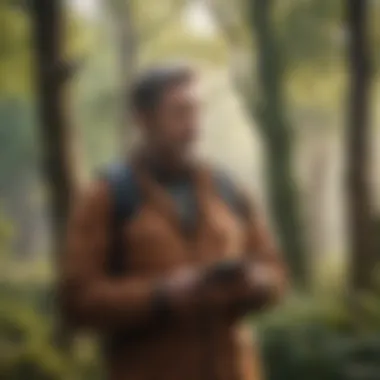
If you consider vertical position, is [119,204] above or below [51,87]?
below

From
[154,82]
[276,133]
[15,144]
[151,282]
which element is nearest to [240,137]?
[276,133]

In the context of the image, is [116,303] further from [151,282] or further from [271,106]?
[271,106]

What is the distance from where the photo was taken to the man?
71.0 inches

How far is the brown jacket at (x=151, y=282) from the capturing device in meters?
1.80

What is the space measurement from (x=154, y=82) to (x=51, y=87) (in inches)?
7.4

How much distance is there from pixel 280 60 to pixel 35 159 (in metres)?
0.47

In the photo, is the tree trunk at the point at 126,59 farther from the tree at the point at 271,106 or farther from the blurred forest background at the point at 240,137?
the tree at the point at 271,106

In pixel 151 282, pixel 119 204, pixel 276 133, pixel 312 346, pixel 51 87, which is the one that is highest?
pixel 51 87

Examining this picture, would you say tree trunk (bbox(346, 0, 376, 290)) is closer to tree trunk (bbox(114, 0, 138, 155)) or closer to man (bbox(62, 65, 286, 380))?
man (bbox(62, 65, 286, 380))

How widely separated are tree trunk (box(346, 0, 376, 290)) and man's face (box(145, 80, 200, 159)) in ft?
0.93

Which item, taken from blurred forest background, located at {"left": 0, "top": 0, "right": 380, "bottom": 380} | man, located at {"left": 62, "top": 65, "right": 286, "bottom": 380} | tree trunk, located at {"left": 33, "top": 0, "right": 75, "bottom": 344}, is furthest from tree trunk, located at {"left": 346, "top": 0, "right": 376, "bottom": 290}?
tree trunk, located at {"left": 33, "top": 0, "right": 75, "bottom": 344}

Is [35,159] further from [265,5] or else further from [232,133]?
A: [265,5]

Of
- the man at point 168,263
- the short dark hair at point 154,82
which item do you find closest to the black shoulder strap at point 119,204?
the man at point 168,263

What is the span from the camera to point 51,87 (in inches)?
74.0
